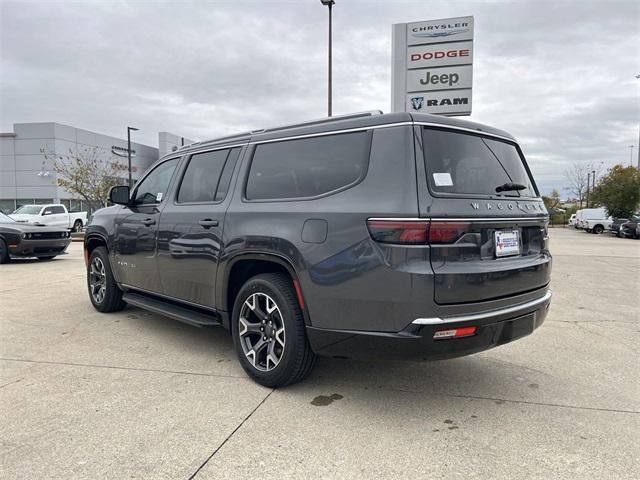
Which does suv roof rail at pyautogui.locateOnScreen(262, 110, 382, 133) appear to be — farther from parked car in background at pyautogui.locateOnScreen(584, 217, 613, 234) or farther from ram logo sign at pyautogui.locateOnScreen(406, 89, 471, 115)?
parked car in background at pyautogui.locateOnScreen(584, 217, 613, 234)

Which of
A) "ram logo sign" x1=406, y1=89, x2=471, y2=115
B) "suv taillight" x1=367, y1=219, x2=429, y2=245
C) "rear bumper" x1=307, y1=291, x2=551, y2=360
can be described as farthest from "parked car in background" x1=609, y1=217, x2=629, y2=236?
"suv taillight" x1=367, y1=219, x2=429, y2=245

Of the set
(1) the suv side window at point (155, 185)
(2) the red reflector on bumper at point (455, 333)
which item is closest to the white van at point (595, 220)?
(1) the suv side window at point (155, 185)

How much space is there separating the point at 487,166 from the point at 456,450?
1.85 m

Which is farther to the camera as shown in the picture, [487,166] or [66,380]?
[66,380]

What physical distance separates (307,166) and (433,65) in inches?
519

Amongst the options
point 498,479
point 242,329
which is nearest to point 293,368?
point 242,329

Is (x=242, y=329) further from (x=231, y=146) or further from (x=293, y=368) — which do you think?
(x=231, y=146)

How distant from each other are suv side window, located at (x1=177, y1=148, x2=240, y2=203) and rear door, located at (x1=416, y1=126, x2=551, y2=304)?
6.05 feet

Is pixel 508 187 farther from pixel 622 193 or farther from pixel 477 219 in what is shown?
pixel 622 193

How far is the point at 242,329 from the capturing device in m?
3.68

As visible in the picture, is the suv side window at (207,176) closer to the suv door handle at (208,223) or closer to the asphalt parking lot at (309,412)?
the suv door handle at (208,223)

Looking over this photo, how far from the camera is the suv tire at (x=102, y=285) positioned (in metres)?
5.70

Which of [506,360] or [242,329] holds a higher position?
[242,329]

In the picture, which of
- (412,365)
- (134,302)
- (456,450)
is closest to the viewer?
(456,450)
